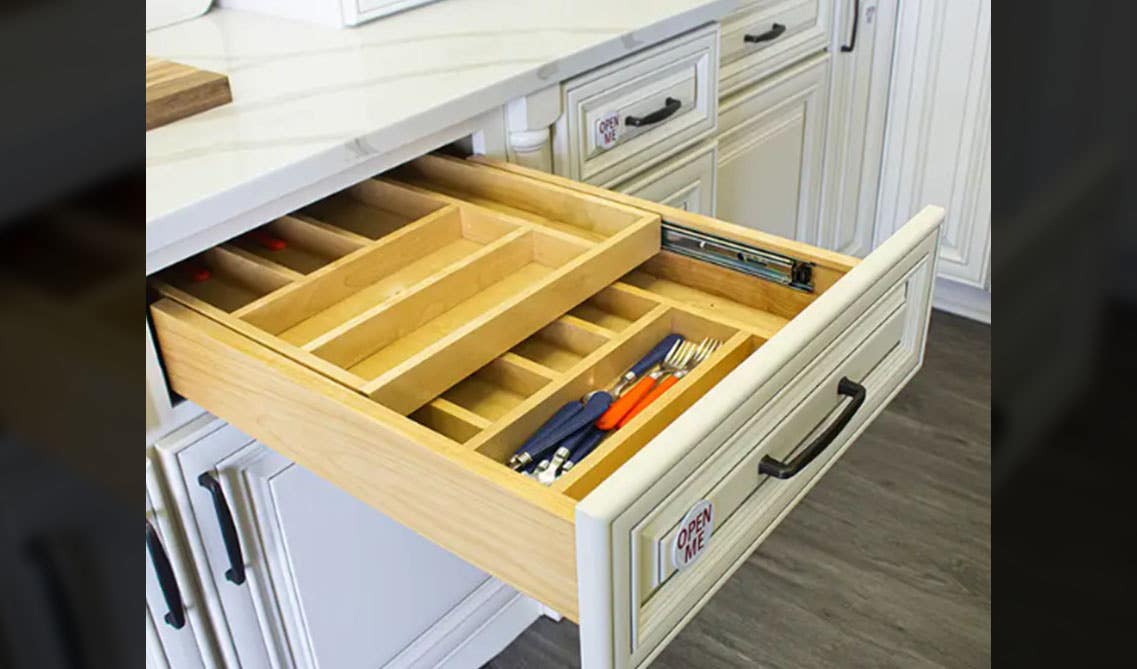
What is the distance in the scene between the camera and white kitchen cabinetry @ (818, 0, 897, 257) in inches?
76.5

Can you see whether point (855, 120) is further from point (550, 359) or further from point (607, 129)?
point (550, 359)

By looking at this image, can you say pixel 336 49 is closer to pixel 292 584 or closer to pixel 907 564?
pixel 292 584

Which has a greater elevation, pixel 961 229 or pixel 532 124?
pixel 532 124

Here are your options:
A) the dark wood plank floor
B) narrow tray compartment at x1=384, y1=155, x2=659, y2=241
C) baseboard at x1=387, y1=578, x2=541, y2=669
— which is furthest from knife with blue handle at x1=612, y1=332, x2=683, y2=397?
the dark wood plank floor

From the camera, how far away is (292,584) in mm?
1072

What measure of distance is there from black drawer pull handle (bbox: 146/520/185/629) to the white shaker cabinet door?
40 mm

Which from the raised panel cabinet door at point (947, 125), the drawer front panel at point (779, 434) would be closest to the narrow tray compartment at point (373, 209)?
the drawer front panel at point (779, 434)

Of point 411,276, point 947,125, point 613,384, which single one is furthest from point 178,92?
point 947,125
